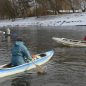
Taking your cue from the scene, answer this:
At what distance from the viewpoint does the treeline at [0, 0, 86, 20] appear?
9612 centimetres

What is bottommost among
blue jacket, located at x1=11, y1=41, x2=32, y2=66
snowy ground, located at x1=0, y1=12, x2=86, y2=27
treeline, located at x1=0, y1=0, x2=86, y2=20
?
snowy ground, located at x1=0, y1=12, x2=86, y2=27

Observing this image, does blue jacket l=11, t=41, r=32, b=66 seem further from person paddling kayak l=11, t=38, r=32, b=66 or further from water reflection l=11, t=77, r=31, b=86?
water reflection l=11, t=77, r=31, b=86

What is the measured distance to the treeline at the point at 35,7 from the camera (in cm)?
9612

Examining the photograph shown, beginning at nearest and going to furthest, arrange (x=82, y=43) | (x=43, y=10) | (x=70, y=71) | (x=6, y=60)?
1. (x=70, y=71)
2. (x=6, y=60)
3. (x=82, y=43)
4. (x=43, y=10)

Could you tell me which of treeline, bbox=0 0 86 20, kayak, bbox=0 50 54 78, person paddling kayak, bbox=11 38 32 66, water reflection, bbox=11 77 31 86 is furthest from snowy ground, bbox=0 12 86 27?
water reflection, bbox=11 77 31 86

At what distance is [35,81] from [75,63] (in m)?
5.94

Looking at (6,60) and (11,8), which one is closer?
(6,60)

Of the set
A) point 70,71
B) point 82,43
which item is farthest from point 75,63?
point 82,43

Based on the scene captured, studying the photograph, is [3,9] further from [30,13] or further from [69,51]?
[69,51]

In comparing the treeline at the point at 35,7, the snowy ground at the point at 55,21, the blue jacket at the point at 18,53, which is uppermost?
the blue jacket at the point at 18,53

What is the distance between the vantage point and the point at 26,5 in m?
103

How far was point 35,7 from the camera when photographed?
326 ft

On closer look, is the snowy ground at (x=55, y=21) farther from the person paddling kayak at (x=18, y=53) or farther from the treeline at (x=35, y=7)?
the person paddling kayak at (x=18, y=53)

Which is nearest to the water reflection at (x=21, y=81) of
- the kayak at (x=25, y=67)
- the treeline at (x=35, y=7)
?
the kayak at (x=25, y=67)
